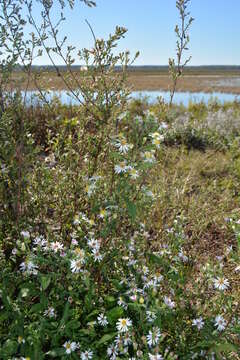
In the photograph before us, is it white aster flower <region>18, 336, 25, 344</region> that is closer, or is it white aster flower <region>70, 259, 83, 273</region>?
white aster flower <region>18, 336, 25, 344</region>

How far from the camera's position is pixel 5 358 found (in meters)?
1.53

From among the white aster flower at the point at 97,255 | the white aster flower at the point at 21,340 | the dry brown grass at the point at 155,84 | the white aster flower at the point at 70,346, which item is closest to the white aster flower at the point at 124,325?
the white aster flower at the point at 70,346

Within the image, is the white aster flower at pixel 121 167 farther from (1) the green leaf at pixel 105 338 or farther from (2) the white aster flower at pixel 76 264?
(1) the green leaf at pixel 105 338

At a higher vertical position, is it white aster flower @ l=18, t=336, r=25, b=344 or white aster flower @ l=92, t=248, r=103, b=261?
white aster flower @ l=92, t=248, r=103, b=261

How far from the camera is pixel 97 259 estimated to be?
1.95 m

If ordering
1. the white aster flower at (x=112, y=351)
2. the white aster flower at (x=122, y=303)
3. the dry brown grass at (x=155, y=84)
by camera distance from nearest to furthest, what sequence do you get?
the white aster flower at (x=112, y=351), the white aster flower at (x=122, y=303), the dry brown grass at (x=155, y=84)

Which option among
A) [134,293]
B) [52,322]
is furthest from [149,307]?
[52,322]

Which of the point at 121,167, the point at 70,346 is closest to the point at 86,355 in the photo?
the point at 70,346

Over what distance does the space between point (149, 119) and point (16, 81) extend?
0.95 meters

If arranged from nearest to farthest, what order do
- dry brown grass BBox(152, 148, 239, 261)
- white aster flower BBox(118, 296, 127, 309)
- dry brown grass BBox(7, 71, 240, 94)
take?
white aster flower BBox(118, 296, 127, 309) → dry brown grass BBox(7, 71, 240, 94) → dry brown grass BBox(152, 148, 239, 261)

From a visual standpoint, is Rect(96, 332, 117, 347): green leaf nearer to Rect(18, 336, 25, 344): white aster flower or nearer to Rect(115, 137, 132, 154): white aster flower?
Rect(18, 336, 25, 344): white aster flower

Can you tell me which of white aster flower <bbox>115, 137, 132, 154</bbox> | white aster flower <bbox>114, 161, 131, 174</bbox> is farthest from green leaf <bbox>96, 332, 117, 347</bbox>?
white aster flower <bbox>115, 137, 132, 154</bbox>

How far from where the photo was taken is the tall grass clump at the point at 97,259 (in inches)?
66.6

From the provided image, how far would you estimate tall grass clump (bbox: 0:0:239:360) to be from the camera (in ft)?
5.55
